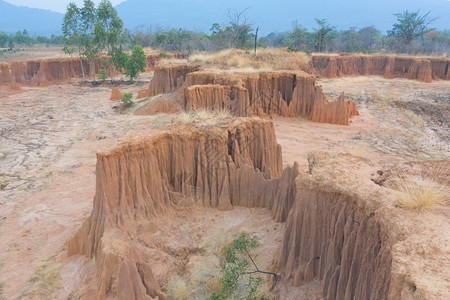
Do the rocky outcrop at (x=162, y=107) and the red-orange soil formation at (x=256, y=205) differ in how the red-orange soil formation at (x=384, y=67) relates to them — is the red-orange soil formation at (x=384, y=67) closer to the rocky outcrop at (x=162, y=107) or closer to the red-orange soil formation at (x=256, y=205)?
the rocky outcrop at (x=162, y=107)

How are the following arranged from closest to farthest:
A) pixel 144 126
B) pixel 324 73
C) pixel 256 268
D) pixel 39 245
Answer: pixel 256 268 < pixel 39 245 < pixel 144 126 < pixel 324 73

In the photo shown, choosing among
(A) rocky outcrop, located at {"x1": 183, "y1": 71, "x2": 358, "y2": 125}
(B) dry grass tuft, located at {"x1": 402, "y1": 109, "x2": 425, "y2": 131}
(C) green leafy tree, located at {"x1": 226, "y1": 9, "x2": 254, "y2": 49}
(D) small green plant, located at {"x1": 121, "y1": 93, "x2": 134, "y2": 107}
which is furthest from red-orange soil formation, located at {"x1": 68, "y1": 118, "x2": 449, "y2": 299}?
(C) green leafy tree, located at {"x1": 226, "y1": 9, "x2": 254, "y2": 49}

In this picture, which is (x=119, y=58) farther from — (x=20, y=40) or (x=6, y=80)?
(x=20, y=40)

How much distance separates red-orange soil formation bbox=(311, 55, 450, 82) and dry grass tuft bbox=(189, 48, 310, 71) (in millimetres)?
8597

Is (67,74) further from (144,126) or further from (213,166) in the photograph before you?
(213,166)

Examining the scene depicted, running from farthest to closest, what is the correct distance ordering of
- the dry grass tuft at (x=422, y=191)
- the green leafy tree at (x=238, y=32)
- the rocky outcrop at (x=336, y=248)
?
1. the green leafy tree at (x=238, y=32)
2. the dry grass tuft at (x=422, y=191)
3. the rocky outcrop at (x=336, y=248)

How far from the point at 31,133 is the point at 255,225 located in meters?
15.5

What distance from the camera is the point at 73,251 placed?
7664 millimetres

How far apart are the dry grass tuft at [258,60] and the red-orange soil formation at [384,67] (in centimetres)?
860

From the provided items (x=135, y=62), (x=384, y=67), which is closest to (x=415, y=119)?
(x=384, y=67)

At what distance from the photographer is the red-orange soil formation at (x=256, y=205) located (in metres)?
4.71

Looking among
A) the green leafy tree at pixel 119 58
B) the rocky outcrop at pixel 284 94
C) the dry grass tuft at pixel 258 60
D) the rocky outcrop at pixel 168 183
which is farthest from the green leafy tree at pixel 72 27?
the rocky outcrop at pixel 168 183

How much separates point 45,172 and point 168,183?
289 inches

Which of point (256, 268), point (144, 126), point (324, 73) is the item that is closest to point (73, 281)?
point (256, 268)
